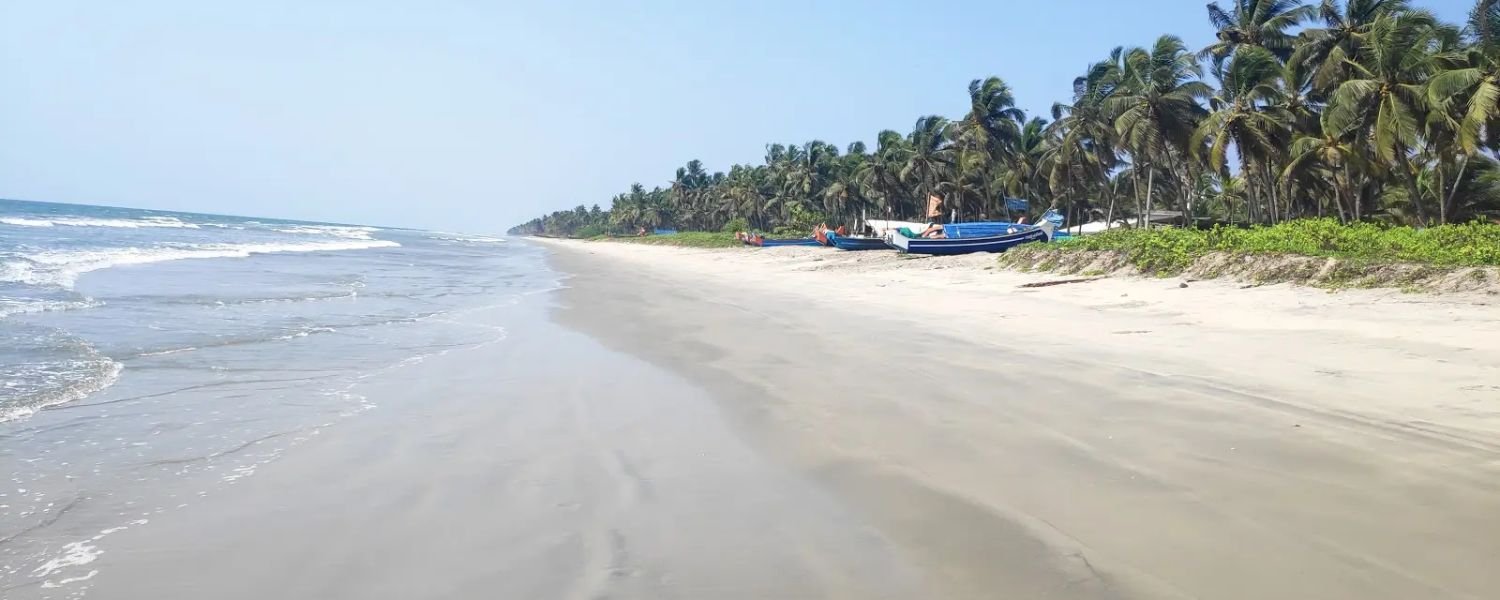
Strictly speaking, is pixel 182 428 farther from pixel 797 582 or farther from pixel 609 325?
pixel 609 325

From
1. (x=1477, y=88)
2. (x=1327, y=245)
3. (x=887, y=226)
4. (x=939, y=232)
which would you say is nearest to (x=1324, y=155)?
(x=1477, y=88)

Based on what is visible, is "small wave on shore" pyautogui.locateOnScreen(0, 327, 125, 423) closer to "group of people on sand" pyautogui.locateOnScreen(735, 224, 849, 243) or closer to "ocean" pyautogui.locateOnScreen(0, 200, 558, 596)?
"ocean" pyautogui.locateOnScreen(0, 200, 558, 596)

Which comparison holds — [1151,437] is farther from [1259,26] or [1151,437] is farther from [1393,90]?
[1259,26]

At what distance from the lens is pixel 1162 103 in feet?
108

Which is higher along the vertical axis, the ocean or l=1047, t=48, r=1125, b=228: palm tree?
l=1047, t=48, r=1125, b=228: palm tree

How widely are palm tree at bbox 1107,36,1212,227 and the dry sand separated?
2094 centimetres

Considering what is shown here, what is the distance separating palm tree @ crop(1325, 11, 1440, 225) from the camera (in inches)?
955

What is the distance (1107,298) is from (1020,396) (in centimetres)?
997

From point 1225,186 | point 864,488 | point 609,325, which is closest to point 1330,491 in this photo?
point 864,488

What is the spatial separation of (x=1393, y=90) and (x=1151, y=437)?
26642mm

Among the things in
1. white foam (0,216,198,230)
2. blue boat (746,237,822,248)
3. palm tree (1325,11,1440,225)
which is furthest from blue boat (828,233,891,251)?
white foam (0,216,198,230)

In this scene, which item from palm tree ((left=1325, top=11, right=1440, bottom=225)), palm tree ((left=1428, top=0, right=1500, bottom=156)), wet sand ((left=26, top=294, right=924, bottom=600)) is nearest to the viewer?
wet sand ((left=26, top=294, right=924, bottom=600))

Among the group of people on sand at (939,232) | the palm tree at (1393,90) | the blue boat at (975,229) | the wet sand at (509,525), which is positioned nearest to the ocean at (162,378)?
the wet sand at (509,525)

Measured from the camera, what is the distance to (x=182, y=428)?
637 cm
